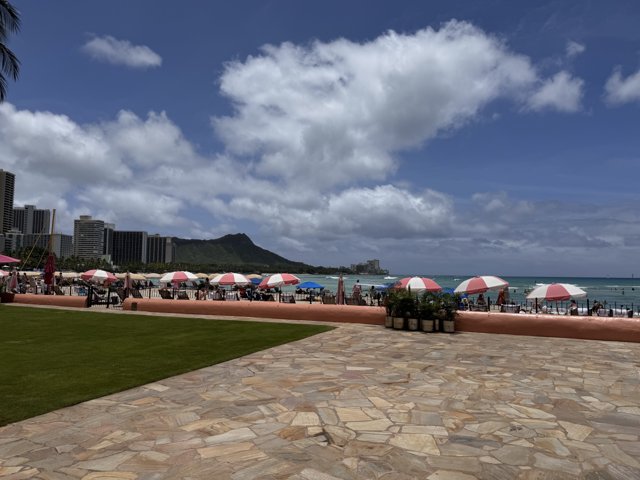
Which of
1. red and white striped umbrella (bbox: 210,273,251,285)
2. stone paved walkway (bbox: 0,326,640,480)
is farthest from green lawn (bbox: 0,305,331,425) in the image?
red and white striped umbrella (bbox: 210,273,251,285)

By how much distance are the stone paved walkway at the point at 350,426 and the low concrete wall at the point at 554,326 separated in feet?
13.2

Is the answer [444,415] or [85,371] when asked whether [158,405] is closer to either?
[85,371]

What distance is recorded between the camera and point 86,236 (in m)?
160

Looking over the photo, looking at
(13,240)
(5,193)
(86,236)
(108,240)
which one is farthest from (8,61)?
(108,240)

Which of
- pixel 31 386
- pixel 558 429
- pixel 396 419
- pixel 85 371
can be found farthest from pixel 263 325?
pixel 558 429

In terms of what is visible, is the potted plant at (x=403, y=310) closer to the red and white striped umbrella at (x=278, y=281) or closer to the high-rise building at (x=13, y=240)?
the red and white striped umbrella at (x=278, y=281)

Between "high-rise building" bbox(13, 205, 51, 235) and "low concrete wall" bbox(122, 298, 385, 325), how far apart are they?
156m

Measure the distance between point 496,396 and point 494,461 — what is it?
245cm

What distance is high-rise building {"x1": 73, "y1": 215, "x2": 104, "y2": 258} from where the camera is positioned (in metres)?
159

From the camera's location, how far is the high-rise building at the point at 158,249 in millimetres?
183250

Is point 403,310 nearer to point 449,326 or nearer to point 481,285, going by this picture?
point 449,326

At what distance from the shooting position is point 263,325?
47.3 ft

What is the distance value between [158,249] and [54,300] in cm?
17213

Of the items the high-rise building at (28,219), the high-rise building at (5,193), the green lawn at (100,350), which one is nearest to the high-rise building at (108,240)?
the high-rise building at (28,219)
